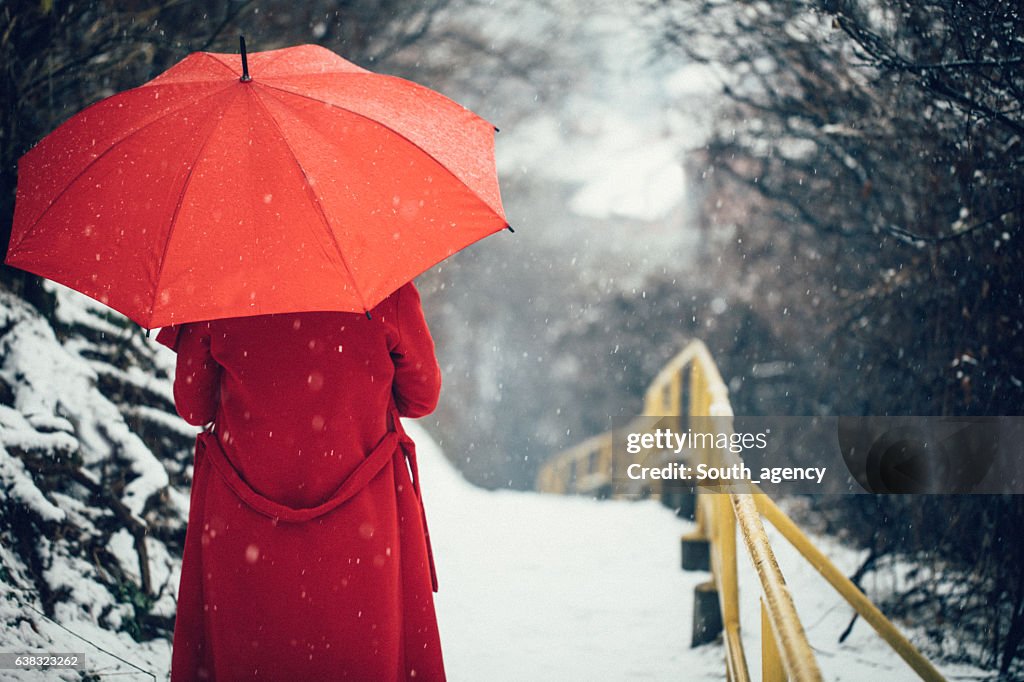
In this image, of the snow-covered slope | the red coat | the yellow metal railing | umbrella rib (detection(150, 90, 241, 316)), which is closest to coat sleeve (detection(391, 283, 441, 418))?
the red coat

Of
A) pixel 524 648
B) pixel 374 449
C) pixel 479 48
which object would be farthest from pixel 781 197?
pixel 374 449

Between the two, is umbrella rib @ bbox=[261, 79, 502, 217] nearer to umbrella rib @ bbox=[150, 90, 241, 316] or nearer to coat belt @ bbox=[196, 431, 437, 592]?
umbrella rib @ bbox=[150, 90, 241, 316]

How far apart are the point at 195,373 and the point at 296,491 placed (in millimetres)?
431

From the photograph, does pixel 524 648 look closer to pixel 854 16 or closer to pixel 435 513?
pixel 435 513

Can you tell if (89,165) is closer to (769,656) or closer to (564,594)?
(769,656)

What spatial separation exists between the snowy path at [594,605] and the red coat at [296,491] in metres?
2.04

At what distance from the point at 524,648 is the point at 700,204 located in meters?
8.82

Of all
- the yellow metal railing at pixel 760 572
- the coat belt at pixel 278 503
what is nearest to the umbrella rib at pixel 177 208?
the coat belt at pixel 278 503

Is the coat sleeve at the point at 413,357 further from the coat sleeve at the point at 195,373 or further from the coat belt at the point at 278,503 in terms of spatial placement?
the coat sleeve at the point at 195,373

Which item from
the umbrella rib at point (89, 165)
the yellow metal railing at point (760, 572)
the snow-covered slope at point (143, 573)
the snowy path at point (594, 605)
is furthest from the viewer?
the snowy path at point (594, 605)

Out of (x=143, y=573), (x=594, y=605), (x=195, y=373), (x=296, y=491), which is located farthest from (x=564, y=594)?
(x=195, y=373)

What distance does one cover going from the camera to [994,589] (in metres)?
4.18

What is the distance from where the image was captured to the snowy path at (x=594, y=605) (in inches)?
165

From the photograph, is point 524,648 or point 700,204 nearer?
point 524,648
